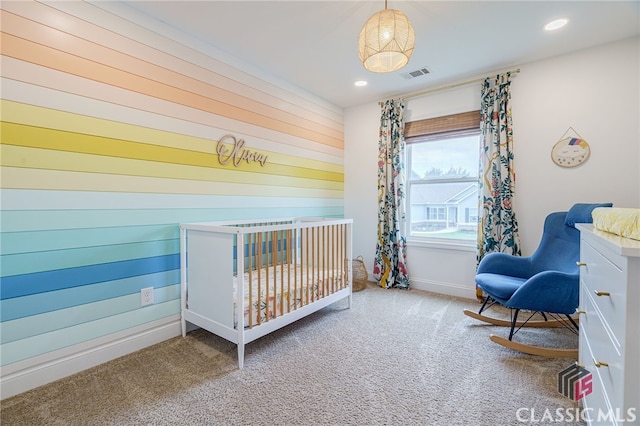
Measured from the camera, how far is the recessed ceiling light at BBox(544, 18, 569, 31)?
2084 mm

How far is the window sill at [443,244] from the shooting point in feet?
10.2

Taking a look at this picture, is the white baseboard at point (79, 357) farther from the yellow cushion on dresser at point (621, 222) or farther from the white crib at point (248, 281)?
the yellow cushion on dresser at point (621, 222)

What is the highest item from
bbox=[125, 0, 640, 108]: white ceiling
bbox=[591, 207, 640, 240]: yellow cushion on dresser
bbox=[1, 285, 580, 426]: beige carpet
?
bbox=[125, 0, 640, 108]: white ceiling

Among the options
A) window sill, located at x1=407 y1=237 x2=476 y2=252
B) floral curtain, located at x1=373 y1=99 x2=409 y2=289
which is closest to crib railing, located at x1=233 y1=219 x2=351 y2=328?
floral curtain, located at x1=373 y1=99 x2=409 y2=289

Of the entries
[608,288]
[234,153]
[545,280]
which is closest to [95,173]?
[234,153]

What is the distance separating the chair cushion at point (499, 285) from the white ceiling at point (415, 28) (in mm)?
1943

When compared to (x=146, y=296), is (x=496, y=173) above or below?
above

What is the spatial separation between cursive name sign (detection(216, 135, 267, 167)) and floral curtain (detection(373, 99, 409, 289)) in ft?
5.32

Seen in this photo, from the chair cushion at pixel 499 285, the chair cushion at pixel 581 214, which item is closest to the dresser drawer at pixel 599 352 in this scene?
the chair cushion at pixel 499 285

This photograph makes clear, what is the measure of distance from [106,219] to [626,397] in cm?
252

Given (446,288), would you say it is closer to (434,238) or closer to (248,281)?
(434,238)

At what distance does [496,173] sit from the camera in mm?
2855

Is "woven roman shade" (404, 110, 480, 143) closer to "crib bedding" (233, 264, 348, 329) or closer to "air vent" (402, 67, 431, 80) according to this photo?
"air vent" (402, 67, 431, 80)

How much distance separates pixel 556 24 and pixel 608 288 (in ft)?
7.15
